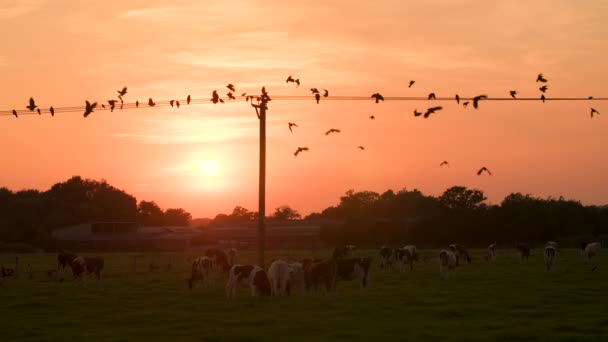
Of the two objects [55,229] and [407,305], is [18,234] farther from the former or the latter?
[407,305]

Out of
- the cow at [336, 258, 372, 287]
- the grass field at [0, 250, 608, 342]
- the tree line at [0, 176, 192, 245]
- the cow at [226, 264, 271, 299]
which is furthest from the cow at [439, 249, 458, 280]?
the tree line at [0, 176, 192, 245]

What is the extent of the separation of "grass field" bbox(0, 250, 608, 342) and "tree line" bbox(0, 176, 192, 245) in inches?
3740

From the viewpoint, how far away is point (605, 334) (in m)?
21.8

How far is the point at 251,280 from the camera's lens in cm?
3409

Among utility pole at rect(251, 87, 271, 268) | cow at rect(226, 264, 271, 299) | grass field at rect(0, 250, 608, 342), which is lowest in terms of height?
grass field at rect(0, 250, 608, 342)

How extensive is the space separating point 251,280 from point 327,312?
22.5 ft

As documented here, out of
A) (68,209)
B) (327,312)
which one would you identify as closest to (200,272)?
(327,312)

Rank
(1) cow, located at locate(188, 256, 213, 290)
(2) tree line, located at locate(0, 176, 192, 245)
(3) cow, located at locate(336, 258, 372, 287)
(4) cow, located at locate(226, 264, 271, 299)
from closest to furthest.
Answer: (4) cow, located at locate(226, 264, 271, 299) < (3) cow, located at locate(336, 258, 372, 287) < (1) cow, located at locate(188, 256, 213, 290) < (2) tree line, located at locate(0, 176, 192, 245)

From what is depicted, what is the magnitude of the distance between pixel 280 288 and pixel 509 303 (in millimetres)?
9286

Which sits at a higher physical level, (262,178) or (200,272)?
(262,178)

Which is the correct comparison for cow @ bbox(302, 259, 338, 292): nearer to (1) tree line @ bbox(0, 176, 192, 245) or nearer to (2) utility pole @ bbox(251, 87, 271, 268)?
(2) utility pole @ bbox(251, 87, 271, 268)

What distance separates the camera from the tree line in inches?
5458

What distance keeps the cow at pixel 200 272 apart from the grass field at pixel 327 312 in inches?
21.2

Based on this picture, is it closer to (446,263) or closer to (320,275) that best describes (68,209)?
(446,263)
